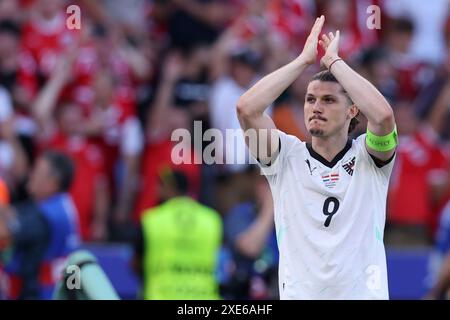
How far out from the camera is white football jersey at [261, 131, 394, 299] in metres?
6.41

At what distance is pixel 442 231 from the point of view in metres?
11.9

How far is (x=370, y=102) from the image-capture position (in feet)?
21.1

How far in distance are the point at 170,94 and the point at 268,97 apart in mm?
6072

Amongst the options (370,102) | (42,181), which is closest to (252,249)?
(42,181)

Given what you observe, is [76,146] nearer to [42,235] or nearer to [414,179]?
[42,235]

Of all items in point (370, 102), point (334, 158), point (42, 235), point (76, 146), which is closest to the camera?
point (370, 102)

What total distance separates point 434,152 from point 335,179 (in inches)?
248

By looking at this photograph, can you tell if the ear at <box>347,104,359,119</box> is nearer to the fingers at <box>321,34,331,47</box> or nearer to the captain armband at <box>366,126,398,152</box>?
the captain armband at <box>366,126,398,152</box>

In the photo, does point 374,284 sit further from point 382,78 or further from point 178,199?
point 382,78

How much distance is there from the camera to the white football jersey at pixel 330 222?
21.0 feet

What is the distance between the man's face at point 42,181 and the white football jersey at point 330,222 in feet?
15.0

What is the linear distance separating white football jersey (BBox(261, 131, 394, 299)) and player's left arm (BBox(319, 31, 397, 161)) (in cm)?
16

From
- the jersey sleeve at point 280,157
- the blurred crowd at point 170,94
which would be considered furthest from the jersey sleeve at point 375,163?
the blurred crowd at point 170,94
